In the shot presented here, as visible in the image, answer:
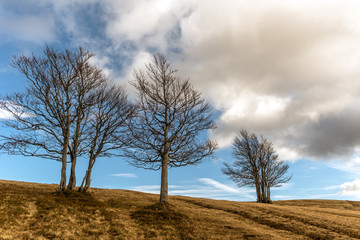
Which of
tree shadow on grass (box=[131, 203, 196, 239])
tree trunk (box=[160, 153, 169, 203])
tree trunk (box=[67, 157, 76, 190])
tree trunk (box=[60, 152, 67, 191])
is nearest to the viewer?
tree shadow on grass (box=[131, 203, 196, 239])

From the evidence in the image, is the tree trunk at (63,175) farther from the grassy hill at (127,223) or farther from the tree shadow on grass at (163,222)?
the tree shadow on grass at (163,222)

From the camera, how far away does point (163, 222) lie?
13.9m

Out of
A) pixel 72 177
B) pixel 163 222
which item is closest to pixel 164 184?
pixel 163 222

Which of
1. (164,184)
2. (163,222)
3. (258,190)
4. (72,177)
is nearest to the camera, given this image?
(163,222)

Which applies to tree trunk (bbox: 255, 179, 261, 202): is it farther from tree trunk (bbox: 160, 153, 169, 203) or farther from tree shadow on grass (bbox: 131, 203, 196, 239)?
tree shadow on grass (bbox: 131, 203, 196, 239)

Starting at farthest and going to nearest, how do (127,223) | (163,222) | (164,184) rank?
(164,184) → (163,222) → (127,223)

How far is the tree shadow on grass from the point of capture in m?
12.3

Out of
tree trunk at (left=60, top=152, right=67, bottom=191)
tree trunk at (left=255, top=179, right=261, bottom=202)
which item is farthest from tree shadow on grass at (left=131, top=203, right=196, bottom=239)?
tree trunk at (left=255, top=179, right=261, bottom=202)

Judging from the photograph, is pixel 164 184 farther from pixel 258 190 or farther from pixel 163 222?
pixel 258 190

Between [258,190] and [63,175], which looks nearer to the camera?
[63,175]

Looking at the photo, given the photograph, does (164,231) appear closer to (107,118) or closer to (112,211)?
(112,211)

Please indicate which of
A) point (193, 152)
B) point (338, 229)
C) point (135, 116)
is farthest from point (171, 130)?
point (338, 229)

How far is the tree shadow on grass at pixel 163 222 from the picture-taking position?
40.5 feet

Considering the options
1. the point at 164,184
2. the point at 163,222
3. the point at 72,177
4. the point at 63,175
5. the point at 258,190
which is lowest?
the point at 163,222
